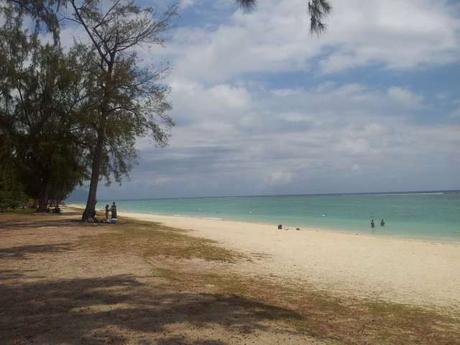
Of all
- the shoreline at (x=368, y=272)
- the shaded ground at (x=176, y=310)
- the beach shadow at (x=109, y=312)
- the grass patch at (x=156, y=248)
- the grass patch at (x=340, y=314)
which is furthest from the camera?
the grass patch at (x=156, y=248)

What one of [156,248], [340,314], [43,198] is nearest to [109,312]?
[340,314]

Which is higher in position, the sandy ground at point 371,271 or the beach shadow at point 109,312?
the beach shadow at point 109,312

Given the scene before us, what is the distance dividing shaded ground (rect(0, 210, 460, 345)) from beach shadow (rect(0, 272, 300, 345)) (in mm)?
14

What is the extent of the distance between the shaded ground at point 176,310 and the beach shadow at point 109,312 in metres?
0.01

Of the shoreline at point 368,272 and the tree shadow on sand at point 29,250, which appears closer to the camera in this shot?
the shoreline at point 368,272

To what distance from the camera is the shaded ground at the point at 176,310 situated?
6.12 metres

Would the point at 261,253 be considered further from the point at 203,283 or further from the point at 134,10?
the point at 134,10

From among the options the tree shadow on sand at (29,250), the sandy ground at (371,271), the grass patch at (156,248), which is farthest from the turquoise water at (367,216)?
the tree shadow on sand at (29,250)

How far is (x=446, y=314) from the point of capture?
9.09 metres

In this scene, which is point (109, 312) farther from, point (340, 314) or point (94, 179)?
point (94, 179)

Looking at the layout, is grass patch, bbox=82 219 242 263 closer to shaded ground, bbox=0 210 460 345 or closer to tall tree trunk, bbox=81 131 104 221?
shaded ground, bbox=0 210 460 345

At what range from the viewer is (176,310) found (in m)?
7.19

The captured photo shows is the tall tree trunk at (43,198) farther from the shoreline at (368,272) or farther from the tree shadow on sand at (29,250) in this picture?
the shoreline at (368,272)

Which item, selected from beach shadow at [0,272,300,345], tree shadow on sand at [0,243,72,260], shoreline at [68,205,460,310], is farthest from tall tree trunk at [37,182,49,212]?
beach shadow at [0,272,300,345]
